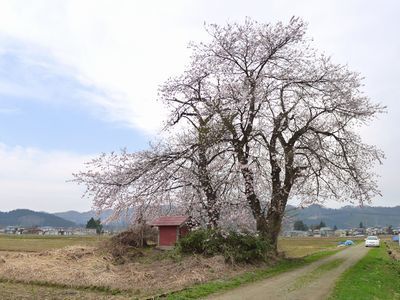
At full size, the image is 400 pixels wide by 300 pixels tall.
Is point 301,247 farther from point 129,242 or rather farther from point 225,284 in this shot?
point 225,284

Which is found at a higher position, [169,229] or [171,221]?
[171,221]

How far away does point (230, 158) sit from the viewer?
78.2 feet

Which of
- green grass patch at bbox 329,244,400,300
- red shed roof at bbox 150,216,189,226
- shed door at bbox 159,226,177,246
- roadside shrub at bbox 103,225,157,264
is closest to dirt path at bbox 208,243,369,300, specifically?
green grass patch at bbox 329,244,400,300

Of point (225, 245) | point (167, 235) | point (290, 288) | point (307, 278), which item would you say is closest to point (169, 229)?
point (167, 235)

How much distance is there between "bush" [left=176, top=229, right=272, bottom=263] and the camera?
20500 mm

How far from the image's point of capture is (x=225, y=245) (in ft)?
67.4

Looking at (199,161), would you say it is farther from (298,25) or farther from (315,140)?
→ (298,25)

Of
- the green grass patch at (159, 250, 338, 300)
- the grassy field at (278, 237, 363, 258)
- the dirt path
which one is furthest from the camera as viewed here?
the grassy field at (278, 237, 363, 258)

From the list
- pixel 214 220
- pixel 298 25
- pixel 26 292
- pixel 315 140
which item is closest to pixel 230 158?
pixel 214 220

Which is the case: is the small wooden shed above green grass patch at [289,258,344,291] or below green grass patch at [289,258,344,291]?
above

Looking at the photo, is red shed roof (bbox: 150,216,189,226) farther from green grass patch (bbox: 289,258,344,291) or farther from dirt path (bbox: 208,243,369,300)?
dirt path (bbox: 208,243,369,300)

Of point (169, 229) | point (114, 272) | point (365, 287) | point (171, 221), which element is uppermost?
point (171, 221)

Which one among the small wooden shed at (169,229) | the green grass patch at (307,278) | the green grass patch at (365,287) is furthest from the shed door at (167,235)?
the green grass patch at (365,287)

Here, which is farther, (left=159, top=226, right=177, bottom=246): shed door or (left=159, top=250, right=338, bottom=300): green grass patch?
(left=159, top=226, right=177, bottom=246): shed door
